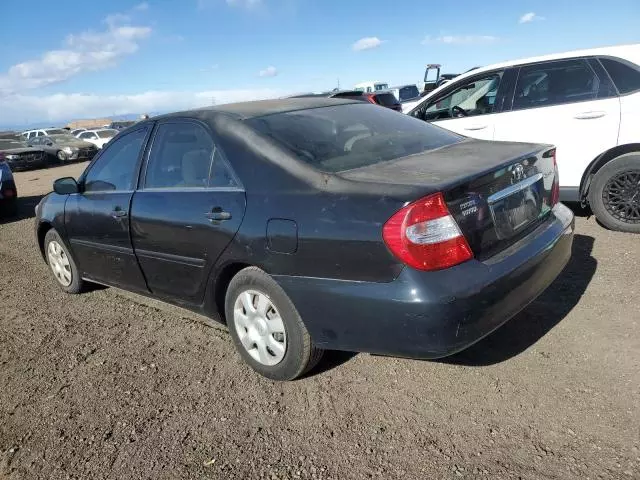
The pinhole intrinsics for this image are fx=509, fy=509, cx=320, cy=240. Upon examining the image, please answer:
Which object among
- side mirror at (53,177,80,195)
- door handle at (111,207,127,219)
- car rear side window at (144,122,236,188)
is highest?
car rear side window at (144,122,236,188)

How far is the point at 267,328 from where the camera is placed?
2.90 meters

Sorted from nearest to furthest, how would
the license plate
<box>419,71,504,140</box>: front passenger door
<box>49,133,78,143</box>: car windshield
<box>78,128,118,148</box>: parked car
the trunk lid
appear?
the trunk lid < the license plate < <box>419,71,504,140</box>: front passenger door < <box>49,133,78,143</box>: car windshield < <box>78,128,118,148</box>: parked car

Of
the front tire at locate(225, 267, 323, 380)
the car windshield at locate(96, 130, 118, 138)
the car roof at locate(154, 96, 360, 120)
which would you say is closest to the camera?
the front tire at locate(225, 267, 323, 380)

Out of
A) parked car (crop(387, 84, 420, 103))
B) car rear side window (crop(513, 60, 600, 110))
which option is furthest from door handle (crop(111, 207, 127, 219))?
parked car (crop(387, 84, 420, 103))

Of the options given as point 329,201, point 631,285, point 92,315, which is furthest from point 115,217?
point 631,285

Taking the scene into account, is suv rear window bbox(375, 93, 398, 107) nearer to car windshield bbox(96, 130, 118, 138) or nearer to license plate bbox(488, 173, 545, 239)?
license plate bbox(488, 173, 545, 239)

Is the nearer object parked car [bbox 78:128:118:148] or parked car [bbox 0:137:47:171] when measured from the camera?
parked car [bbox 0:137:47:171]

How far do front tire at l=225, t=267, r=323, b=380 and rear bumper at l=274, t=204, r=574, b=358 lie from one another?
0.33 ft

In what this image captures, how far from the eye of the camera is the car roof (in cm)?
320

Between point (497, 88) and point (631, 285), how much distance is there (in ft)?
9.52

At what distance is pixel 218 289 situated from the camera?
313cm

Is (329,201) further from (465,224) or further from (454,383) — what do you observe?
(454,383)

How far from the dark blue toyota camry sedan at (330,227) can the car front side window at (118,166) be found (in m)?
0.03

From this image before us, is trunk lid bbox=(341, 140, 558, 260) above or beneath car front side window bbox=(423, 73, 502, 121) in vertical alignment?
beneath
